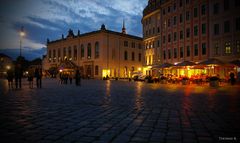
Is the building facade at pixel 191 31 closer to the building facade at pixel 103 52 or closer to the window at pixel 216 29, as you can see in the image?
the window at pixel 216 29

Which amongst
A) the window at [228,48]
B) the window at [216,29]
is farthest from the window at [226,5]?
the window at [228,48]

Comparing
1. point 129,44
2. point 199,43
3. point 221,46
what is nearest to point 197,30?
point 199,43

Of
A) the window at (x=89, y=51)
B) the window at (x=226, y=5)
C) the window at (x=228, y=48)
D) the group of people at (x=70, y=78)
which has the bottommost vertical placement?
the group of people at (x=70, y=78)

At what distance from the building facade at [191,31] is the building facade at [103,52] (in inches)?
400

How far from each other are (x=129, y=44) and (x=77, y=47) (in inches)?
632

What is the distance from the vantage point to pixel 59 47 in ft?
255

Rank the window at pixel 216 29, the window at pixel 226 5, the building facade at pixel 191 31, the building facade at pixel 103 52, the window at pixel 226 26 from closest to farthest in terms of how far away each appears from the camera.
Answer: the building facade at pixel 191 31 < the window at pixel 226 26 < the window at pixel 226 5 < the window at pixel 216 29 < the building facade at pixel 103 52

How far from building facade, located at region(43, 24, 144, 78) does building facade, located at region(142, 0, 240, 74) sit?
10.2 m

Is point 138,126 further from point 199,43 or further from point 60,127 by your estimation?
point 199,43

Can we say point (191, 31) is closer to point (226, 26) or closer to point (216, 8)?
point (216, 8)

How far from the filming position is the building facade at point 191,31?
3478 cm

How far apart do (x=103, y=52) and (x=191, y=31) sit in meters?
25.3

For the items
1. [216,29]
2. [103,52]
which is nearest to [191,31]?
[216,29]

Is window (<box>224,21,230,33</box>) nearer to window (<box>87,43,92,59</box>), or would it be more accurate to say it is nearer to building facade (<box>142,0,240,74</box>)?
building facade (<box>142,0,240,74</box>)
